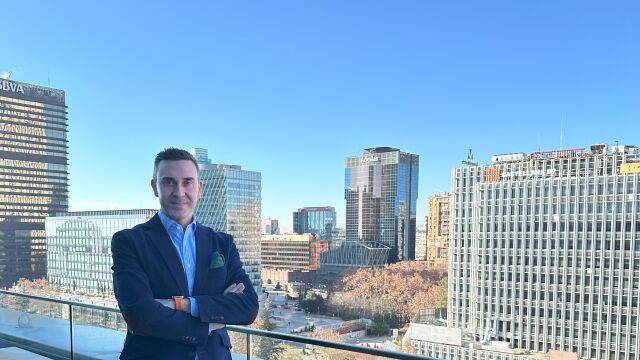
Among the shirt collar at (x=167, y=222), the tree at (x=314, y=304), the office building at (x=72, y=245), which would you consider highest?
the shirt collar at (x=167, y=222)

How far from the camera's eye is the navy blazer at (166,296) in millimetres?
1165

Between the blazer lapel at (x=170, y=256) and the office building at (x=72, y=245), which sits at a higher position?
the blazer lapel at (x=170, y=256)

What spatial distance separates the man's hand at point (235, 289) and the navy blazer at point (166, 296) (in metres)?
0.01

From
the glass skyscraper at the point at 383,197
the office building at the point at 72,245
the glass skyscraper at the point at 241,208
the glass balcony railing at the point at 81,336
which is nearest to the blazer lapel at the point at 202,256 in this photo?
the glass balcony railing at the point at 81,336

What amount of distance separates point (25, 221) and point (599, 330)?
151 feet

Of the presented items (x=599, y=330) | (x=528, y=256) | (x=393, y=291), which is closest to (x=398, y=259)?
(x=393, y=291)

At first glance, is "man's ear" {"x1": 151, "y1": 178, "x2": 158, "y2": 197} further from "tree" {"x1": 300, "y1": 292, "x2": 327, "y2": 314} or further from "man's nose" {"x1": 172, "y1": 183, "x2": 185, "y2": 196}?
"tree" {"x1": 300, "y1": 292, "x2": 327, "y2": 314}

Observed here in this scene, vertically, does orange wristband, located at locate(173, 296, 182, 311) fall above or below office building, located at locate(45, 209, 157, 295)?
above

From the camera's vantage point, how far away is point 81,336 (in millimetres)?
3109

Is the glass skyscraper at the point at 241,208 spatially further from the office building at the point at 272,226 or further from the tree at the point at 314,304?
the office building at the point at 272,226

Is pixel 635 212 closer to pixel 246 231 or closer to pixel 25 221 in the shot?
pixel 246 231

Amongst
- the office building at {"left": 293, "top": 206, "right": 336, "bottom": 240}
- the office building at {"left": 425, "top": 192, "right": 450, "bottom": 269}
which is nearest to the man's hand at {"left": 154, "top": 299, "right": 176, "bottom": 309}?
the office building at {"left": 425, "top": 192, "right": 450, "bottom": 269}

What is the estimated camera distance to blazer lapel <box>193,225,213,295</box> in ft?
4.24

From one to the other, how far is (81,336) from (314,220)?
79.1 metres
